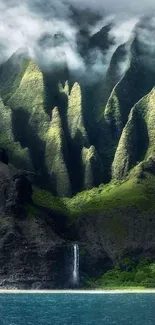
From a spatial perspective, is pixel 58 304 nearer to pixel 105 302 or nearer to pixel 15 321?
pixel 105 302

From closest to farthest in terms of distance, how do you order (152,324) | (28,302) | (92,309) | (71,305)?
(152,324) → (92,309) → (71,305) → (28,302)

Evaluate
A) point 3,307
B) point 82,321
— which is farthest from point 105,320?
point 3,307

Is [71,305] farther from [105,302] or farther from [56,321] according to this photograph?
[56,321]

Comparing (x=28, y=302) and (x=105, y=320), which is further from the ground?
(x=28, y=302)

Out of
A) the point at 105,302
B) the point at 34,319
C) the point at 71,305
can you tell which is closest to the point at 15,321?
the point at 34,319

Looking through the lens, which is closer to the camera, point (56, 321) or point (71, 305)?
point (56, 321)

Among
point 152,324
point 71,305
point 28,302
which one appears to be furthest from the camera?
point 28,302
